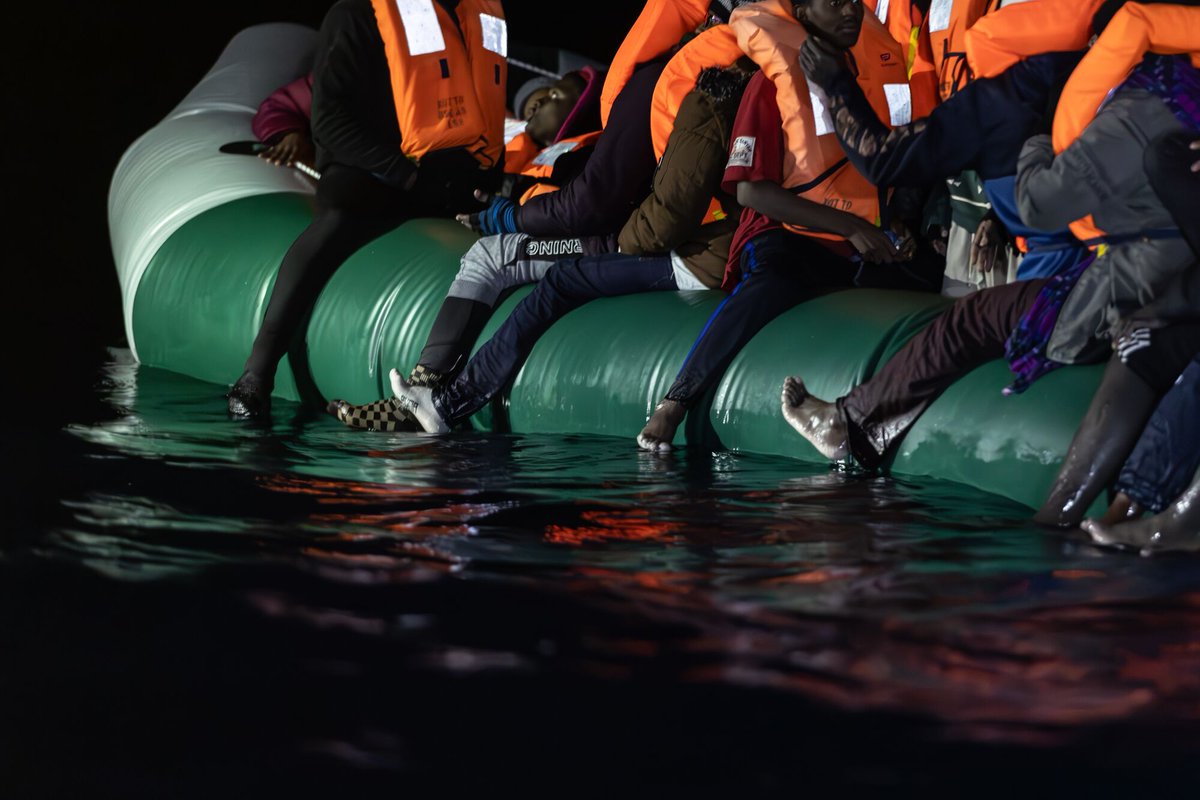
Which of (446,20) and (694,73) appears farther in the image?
(446,20)

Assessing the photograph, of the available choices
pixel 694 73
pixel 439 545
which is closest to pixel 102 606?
pixel 439 545

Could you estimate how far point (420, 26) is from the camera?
13.6 ft

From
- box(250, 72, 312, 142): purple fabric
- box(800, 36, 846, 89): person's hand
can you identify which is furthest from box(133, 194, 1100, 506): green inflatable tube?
box(800, 36, 846, 89): person's hand

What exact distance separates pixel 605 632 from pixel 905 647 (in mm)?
373

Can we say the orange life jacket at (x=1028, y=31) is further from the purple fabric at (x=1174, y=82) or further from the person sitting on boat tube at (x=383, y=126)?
the person sitting on boat tube at (x=383, y=126)

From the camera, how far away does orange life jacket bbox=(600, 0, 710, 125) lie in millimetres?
3641

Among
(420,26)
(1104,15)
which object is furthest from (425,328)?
(1104,15)

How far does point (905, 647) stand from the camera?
6.15 ft

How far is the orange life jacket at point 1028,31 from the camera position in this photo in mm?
2820

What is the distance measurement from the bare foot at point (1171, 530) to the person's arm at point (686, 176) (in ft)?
4.52

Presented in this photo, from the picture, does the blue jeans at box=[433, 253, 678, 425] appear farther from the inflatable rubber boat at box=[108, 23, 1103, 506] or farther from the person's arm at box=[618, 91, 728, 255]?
the person's arm at box=[618, 91, 728, 255]

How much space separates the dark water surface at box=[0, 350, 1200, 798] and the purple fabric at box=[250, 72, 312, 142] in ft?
7.47

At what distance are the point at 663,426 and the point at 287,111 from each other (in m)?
2.24

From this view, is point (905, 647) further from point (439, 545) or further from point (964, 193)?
point (964, 193)
